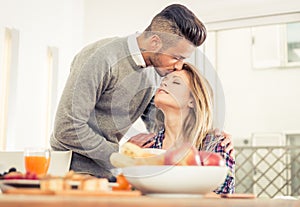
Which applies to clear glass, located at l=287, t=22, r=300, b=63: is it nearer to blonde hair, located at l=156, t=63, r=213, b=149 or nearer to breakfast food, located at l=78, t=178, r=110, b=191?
blonde hair, located at l=156, t=63, r=213, b=149

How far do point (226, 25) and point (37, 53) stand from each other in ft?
4.31

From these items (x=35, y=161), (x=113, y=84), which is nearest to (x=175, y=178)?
(x=35, y=161)

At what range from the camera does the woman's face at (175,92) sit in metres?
1.71

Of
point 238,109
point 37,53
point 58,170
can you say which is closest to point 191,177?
point 58,170

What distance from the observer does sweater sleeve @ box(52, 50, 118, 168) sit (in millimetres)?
1762

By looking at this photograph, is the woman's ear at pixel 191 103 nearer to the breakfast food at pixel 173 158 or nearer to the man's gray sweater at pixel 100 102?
the man's gray sweater at pixel 100 102

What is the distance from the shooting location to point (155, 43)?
1935 millimetres

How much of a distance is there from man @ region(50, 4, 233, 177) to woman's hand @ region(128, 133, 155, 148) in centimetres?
8

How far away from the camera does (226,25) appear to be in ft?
11.0

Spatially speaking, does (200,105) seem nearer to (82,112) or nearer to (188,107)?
(188,107)

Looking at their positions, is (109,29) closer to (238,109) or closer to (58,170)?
(238,109)

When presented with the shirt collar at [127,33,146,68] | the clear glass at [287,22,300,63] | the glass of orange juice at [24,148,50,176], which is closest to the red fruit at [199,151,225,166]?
the glass of orange juice at [24,148,50,176]

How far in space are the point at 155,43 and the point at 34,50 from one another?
1440mm

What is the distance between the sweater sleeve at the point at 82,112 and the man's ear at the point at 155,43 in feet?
0.73
